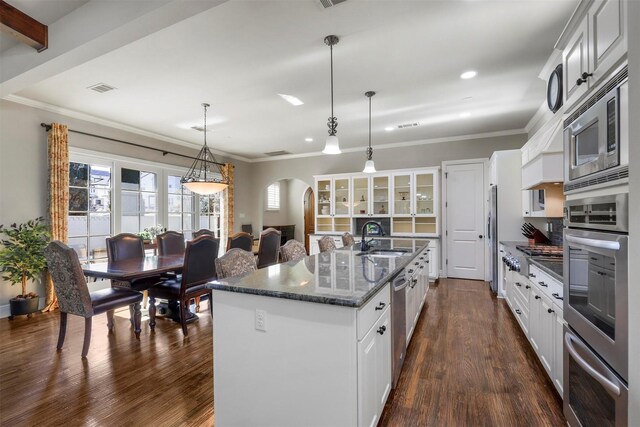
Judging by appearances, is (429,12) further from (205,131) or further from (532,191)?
(205,131)

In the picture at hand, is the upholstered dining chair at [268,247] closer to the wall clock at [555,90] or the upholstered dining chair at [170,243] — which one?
the upholstered dining chair at [170,243]

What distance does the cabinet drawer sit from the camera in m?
1.44

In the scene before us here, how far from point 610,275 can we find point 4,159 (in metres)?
5.85

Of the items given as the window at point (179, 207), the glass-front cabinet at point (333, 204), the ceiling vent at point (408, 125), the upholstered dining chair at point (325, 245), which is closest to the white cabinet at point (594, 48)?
the upholstered dining chair at point (325, 245)

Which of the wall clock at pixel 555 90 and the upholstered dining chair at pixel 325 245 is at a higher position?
the wall clock at pixel 555 90

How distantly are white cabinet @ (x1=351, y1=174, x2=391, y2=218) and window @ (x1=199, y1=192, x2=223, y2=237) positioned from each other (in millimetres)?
3143

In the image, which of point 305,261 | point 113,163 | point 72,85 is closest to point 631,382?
point 305,261

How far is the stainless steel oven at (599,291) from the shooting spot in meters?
1.19

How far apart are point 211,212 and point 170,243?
2.64 m

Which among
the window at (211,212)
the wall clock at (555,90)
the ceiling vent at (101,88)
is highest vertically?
Result: the ceiling vent at (101,88)

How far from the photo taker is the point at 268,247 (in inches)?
164

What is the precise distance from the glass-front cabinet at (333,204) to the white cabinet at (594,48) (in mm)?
5036

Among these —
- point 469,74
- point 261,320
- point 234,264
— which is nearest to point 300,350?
point 261,320

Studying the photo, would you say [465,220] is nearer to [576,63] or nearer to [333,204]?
[333,204]
